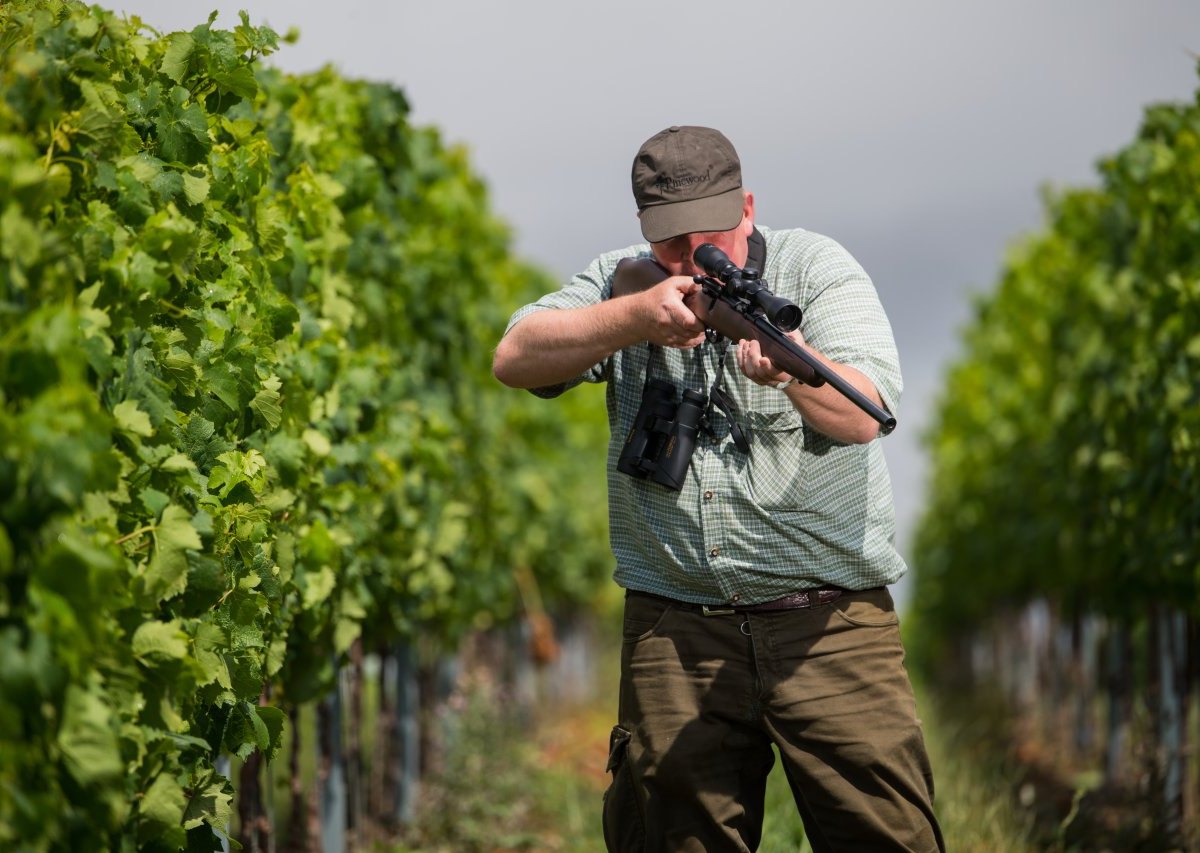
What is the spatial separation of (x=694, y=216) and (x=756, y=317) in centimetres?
34

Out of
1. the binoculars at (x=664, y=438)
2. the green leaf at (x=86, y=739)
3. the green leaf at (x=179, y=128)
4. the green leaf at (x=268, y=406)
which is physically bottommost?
the green leaf at (x=86, y=739)

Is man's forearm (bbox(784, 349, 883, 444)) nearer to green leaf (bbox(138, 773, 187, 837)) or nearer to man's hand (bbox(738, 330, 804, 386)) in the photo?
man's hand (bbox(738, 330, 804, 386))

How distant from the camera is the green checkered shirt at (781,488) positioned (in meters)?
3.58

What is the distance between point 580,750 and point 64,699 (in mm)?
10912

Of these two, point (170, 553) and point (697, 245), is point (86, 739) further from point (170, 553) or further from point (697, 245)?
point (697, 245)

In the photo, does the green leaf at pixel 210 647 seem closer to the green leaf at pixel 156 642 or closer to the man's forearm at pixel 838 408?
the green leaf at pixel 156 642

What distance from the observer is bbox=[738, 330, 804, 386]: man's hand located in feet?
10.8

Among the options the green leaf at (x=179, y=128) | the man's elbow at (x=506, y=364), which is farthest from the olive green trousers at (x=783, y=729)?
the green leaf at (x=179, y=128)

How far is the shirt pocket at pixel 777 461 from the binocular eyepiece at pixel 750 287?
1.29 feet

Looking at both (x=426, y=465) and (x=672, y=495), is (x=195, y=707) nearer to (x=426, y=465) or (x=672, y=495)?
(x=672, y=495)

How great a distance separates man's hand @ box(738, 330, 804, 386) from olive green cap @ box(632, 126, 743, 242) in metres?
0.33

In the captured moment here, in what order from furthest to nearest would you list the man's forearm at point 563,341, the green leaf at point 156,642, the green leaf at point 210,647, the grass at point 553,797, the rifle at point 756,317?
the grass at point 553,797 → the man's forearm at point 563,341 → the green leaf at point 210,647 → the rifle at point 756,317 → the green leaf at point 156,642

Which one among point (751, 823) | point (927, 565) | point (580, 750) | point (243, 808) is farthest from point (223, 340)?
point (927, 565)

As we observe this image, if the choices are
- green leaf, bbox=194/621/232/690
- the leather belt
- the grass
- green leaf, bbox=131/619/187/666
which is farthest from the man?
the grass
